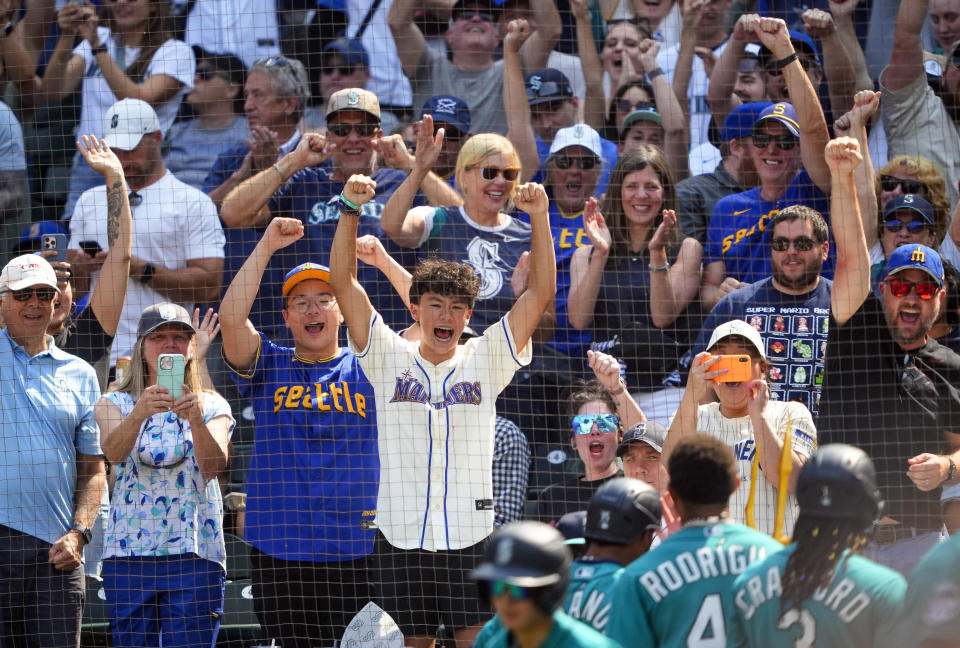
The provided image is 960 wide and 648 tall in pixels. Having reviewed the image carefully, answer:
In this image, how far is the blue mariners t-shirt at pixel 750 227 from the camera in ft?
21.5

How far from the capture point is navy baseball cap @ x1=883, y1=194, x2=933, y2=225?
248 inches

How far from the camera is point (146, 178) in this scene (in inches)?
279

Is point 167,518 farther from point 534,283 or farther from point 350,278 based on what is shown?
point 534,283

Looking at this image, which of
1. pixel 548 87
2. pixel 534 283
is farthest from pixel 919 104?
pixel 534 283

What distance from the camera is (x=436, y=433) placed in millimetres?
5387

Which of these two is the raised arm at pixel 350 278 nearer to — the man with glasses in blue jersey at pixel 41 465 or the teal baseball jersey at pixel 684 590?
the man with glasses in blue jersey at pixel 41 465

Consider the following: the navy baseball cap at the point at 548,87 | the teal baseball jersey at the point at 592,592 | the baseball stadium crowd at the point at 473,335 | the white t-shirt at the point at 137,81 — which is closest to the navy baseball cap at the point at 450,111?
the baseball stadium crowd at the point at 473,335

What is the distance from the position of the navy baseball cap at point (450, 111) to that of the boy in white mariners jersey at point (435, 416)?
1.82m

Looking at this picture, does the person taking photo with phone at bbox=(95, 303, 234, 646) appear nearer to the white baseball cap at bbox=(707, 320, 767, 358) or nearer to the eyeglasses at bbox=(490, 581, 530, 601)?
the white baseball cap at bbox=(707, 320, 767, 358)

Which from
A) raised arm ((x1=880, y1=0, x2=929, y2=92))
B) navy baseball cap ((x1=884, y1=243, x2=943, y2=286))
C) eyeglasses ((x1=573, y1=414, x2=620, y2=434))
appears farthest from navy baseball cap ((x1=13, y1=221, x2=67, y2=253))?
raised arm ((x1=880, y1=0, x2=929, y2=92))

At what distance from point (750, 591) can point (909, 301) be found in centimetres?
267

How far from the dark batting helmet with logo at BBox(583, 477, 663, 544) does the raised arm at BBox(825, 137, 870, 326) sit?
7.13 ft

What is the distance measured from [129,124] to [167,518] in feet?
8.29

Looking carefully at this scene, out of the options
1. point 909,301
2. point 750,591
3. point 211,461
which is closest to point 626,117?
point 909,301
